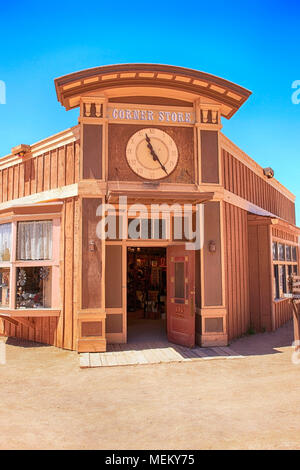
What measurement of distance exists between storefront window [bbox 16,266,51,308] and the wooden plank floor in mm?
1772

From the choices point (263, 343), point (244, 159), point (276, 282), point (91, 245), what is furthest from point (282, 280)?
point (91, 245)

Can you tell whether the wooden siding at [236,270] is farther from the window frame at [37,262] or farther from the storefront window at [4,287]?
the storefront window at [4,287]

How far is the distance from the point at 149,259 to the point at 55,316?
6.85 metres

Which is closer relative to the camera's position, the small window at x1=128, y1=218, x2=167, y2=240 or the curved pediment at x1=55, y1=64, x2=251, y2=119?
the curved pediment at x1=55, y1=64, x2=251, y2=119

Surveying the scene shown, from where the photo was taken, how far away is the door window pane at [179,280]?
8391 millimetres

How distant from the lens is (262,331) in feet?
32.7

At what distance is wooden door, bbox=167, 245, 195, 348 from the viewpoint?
8102 millimetres

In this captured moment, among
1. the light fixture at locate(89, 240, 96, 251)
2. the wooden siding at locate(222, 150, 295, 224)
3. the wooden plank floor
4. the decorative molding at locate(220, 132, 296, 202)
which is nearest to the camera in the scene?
the wooden plank floor

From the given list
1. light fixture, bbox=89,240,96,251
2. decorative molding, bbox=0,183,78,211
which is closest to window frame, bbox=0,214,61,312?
decorative molding, bbox=0,183,78,211

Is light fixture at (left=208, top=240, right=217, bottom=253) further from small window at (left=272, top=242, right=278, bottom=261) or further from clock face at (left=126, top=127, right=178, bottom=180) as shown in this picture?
small window at (left=272, top=242, right=278, bottom=261)

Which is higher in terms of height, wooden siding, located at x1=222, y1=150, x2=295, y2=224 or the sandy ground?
wooden siding, located at x1=222, y1=150, x2=295, y2=224

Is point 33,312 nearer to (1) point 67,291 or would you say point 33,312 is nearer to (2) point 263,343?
(1) point 67,291

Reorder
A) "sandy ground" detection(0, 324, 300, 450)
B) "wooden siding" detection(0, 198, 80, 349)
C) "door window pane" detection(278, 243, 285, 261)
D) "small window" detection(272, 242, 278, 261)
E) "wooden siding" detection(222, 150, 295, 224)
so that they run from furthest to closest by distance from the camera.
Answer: "door window pane" detection(278, 243, 285, 261) < "small window" detection(272, 242, 278, 261) < "wooden siding" detection(222, 150, 295, 224) < "wooden siding" detection(0, 198, 80, 349) < "sandy ground" detection(0, 324, 300, 450)

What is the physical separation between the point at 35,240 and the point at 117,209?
2.20m
